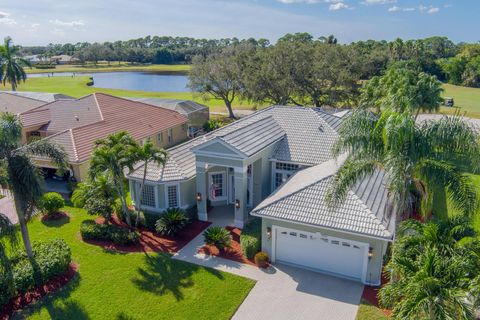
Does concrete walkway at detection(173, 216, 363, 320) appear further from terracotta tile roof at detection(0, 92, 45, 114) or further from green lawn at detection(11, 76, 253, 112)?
green lawn at detection(11, 76, 253, 112)

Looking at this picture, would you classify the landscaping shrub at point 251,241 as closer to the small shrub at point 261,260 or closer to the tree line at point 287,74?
the small shrub at point 261,260

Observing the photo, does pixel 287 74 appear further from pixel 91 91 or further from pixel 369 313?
pixel 91 91

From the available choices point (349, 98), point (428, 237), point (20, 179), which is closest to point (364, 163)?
point (428, 237)

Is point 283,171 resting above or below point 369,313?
above

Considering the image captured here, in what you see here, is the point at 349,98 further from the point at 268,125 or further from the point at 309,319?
the point at 309,319

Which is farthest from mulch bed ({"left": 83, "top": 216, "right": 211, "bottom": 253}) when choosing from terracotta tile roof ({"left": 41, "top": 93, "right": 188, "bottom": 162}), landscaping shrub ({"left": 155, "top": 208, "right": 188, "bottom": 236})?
terracotta tile roof ({"left": 41, "top": 93, "right": 188, "bottom": 162})

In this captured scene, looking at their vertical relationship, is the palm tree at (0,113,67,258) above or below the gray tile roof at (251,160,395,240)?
above

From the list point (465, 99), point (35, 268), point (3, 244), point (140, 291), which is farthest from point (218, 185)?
point (465, 99)

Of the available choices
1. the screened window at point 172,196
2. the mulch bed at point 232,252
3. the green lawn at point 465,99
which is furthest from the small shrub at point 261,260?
the green lawn at point 465,99
